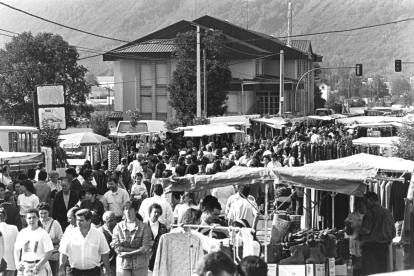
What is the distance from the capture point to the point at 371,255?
12711 mm

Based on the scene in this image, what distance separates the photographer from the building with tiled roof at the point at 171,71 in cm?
7400

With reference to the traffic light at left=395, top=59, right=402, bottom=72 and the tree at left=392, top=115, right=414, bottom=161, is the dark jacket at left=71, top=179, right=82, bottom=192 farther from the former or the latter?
the traffic light at left=395, top=59, right=402, bottom=72

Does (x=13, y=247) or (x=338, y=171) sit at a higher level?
(x=338, y=171)

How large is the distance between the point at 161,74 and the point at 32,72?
12.0m

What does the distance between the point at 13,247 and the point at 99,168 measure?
8143 millimetres

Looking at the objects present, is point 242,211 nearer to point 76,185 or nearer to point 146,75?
point 76,185

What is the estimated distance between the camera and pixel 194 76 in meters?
57.8

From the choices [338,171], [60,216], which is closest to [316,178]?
[338,171]

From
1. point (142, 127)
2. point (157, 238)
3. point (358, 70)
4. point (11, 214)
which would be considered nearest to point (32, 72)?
point (358, 70)

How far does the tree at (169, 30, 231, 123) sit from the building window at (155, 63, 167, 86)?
16.0 metres

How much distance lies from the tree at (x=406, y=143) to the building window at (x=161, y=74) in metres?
50.9

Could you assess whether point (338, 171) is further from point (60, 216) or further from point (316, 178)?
point (60, 216)

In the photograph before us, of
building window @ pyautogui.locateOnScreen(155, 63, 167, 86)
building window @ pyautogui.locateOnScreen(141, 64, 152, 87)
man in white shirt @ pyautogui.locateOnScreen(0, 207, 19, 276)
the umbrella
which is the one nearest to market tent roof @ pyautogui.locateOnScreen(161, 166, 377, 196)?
man in white shirt @ pyautogui.locateOnScreen(0, 207, 19, 276)

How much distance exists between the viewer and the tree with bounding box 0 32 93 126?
69625mm
